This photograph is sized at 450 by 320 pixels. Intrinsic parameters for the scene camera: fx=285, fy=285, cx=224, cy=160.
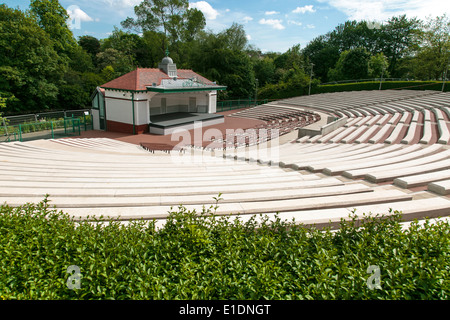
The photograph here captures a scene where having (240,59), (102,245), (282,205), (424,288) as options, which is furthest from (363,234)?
(240,59)

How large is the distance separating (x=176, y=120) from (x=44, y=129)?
12106 mm

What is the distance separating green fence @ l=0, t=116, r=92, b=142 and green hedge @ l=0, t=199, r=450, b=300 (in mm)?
23276

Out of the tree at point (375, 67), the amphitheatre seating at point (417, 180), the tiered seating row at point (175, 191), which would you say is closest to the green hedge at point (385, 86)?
the tree at point (375, 67)

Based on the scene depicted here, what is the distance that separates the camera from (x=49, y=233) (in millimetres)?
3914

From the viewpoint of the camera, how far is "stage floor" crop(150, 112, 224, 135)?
26547 mm

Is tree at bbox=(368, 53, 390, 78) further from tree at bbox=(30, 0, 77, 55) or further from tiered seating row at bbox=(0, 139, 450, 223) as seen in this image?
tree at bbox=(30, 0, 77, 55)

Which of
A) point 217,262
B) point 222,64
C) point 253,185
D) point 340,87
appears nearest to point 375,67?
point 340,87

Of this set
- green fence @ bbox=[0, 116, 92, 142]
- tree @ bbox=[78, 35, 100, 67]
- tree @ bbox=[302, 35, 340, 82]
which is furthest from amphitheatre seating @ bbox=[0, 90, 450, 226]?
tree @ bbox=[302, 35, 340, 82]

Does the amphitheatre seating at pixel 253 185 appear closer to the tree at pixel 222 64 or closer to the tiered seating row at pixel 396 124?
the tiered seating row at pixel 396 124

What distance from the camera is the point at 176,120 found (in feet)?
96.7

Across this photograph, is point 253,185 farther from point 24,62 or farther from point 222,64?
point 222,64

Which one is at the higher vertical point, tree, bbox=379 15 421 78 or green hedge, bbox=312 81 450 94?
tree, bbox=379 15 421 78

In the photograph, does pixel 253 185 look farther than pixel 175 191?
Yes

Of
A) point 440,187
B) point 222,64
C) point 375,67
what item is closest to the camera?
point 440,187
